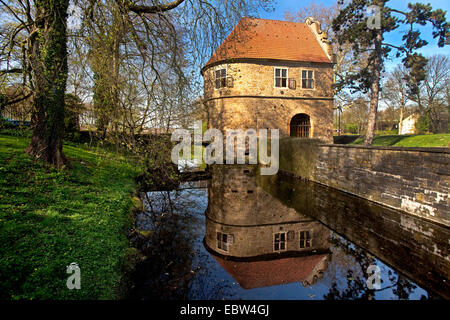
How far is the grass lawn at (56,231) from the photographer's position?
2.86 metres

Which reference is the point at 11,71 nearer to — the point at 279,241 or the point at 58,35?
the point at 58,35

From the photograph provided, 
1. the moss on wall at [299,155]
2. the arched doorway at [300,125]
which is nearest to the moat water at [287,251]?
the moss on wall at [299,155]

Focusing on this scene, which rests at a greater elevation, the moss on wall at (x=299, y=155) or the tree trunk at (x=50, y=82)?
the tree trunk at (x=50, y=82)

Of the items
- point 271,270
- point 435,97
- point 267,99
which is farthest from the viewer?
point 435,97

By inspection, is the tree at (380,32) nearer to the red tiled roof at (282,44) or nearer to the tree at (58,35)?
the red tiled roof at (282,44)

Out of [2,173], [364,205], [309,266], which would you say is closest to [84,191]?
[2,173]

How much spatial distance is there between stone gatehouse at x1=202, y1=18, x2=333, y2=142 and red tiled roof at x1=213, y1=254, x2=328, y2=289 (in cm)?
1326

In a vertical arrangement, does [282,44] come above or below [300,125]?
above

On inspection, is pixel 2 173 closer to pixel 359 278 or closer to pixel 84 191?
pixel 84 191

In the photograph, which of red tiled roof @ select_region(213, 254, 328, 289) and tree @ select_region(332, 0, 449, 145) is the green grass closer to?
tree @ select_region(332, 0, 449, 145)

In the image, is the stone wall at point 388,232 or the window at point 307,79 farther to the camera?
the window at point 307,79

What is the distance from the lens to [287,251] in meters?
4.77

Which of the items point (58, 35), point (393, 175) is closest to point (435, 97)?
point (393, 175)

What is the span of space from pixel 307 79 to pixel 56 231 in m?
17.8
